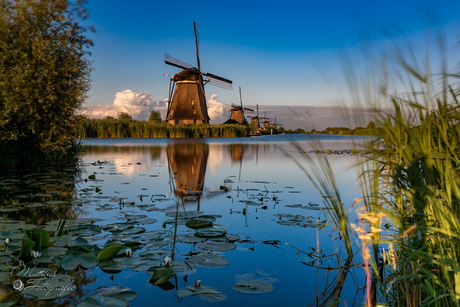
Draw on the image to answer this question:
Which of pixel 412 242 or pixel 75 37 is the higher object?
pixel 75 37

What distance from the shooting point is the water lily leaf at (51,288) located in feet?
5.46

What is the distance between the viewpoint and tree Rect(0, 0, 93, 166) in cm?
628

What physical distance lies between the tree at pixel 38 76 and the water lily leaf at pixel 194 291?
6.19 meters

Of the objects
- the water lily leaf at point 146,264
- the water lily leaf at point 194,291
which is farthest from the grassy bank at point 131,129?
the water lily leaf at point 194,291

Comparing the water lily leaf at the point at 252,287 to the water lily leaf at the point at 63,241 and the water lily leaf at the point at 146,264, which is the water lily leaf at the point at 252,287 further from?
the water lily leaf at the point at 63,241

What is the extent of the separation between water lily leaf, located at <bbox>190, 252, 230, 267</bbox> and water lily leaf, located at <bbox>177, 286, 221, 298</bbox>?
1.13 ft

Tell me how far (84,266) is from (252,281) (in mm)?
1179

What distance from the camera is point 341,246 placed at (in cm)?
265

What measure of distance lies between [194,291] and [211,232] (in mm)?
1060

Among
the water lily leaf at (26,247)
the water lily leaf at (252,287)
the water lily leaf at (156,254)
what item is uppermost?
the water lily leaf at (26,247)

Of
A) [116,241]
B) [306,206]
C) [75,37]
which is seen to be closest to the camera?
[116,241]

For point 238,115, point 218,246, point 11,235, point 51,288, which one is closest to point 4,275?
point 51,288

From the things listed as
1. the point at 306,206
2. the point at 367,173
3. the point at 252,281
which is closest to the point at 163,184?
the point at 306,206

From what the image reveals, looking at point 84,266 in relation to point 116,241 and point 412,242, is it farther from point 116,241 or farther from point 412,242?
point 412,242
